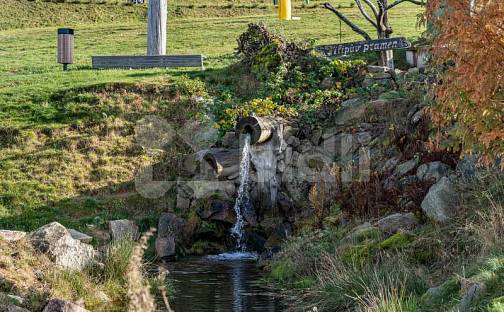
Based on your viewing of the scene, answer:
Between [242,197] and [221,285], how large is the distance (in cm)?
478

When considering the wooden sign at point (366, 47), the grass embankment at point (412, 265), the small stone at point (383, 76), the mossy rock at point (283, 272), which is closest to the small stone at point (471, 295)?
the grass embankment at point (412, 265)

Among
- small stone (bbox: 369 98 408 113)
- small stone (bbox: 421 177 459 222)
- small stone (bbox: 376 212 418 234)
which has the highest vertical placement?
small stone (bbox: 369 98 408 113)

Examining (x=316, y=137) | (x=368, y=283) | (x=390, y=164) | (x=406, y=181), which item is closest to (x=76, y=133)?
(x=316, y=137)

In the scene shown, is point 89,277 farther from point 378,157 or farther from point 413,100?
point 413,100

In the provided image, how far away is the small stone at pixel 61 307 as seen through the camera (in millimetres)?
10531

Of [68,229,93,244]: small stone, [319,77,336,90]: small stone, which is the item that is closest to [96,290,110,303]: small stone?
[68,229,93,244]: small stone

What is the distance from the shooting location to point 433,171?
14984mm

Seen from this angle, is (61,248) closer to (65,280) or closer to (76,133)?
(65,280)

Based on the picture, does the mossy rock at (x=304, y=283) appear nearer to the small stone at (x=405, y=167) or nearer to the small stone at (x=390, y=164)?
the small stone at (x=405, y=167)

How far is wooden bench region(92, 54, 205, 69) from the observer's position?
2645cm

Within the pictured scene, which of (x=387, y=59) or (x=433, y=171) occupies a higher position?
(x=387, y=59)

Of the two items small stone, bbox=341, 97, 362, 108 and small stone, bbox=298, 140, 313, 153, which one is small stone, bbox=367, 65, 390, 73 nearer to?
small stone, bbox=341, 97, 362, 108

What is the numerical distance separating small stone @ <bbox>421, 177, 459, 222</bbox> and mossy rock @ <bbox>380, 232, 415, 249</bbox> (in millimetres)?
573

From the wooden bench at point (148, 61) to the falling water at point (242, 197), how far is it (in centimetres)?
814
